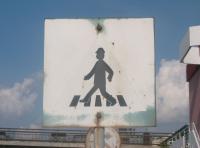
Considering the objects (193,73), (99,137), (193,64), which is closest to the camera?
(99,137)

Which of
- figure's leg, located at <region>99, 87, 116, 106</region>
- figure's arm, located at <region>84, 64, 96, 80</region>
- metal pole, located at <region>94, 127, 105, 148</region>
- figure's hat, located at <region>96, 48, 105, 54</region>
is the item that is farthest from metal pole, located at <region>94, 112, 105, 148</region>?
figure's hat, located at <region>96, 48, 105, 54</region>

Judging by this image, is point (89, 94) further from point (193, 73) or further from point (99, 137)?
point (193, 73)

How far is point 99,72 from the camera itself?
12.0 ft

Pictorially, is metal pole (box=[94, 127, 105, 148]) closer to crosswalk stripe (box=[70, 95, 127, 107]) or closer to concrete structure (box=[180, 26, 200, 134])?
crosswalk stripe (box=[70, 95, 127, 107])

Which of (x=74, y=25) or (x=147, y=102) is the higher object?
(x=74, y=25)

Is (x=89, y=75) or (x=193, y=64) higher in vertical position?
(x=193, y=64)

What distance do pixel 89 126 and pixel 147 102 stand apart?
42 centimetres

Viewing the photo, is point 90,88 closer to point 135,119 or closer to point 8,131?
point 135,119

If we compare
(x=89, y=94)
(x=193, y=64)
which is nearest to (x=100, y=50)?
(x=89, y=94)

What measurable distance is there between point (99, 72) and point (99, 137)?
434 millimetres

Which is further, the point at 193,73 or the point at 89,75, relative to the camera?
the point at 193,73

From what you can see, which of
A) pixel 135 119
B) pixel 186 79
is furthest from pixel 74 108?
pixel 186 79

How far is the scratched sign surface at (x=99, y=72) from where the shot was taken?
363cm

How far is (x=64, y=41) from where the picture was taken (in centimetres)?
375
